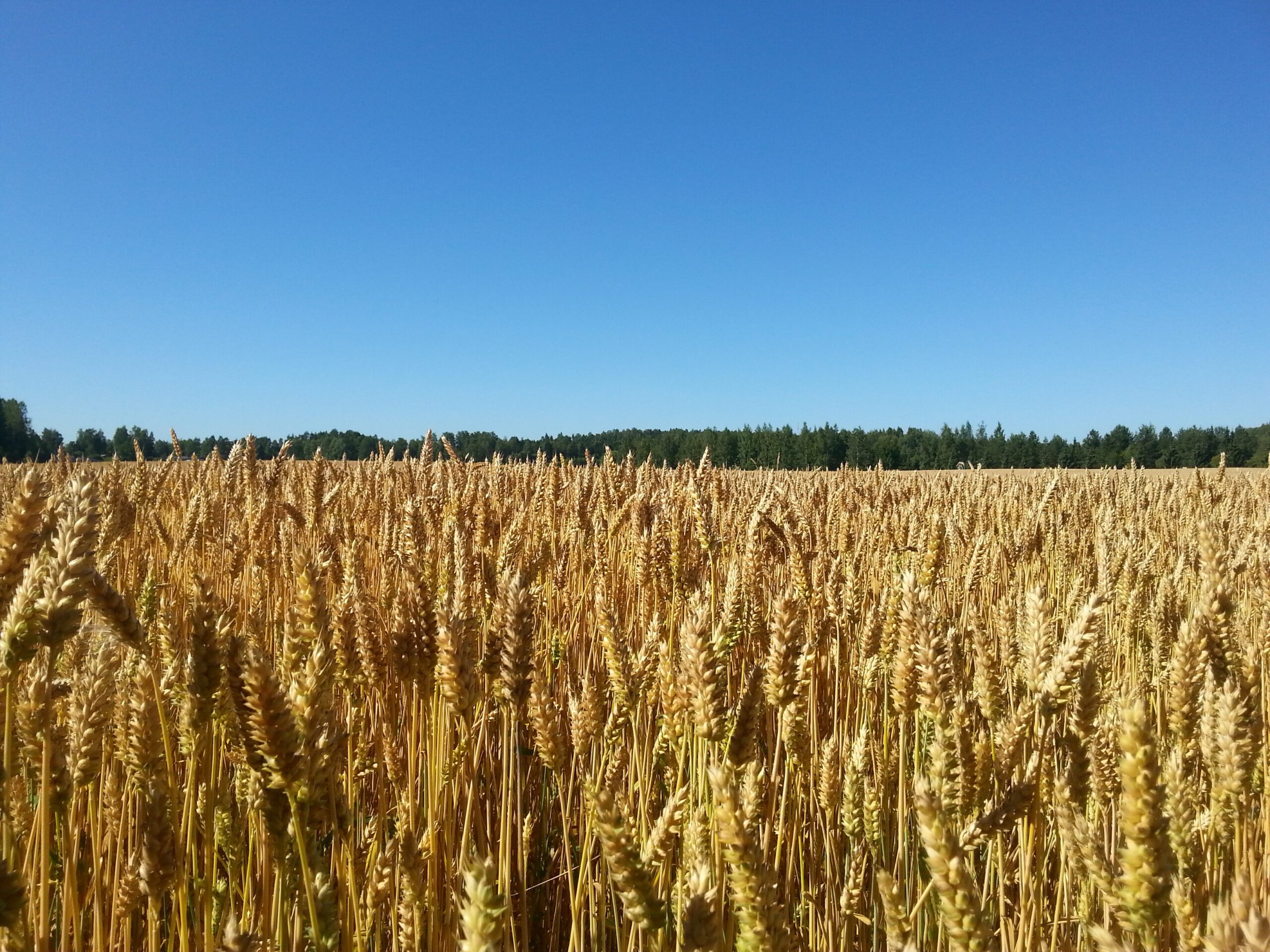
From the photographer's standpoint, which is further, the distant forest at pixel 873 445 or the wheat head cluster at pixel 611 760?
the distant forest at pixel 873 445

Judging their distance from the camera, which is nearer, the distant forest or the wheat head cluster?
the wheat head cluster

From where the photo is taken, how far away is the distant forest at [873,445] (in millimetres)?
43500

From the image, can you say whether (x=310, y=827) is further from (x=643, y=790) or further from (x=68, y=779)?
(x=643, y=790)

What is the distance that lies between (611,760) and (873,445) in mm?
64350

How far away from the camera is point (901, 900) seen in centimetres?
89

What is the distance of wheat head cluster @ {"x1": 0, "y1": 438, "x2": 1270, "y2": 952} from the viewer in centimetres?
83

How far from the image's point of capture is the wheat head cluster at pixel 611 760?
833 millimetres

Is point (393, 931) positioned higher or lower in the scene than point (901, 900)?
lower

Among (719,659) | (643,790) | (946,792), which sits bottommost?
(643,790)

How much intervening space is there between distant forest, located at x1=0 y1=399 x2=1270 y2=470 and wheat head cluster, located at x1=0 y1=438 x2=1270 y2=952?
33.2 meters

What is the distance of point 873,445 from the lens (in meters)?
62.2

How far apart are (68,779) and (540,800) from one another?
1373 mm

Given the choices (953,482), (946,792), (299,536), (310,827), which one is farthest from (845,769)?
(953,482)

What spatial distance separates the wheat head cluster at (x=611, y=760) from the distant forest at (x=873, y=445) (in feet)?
109
